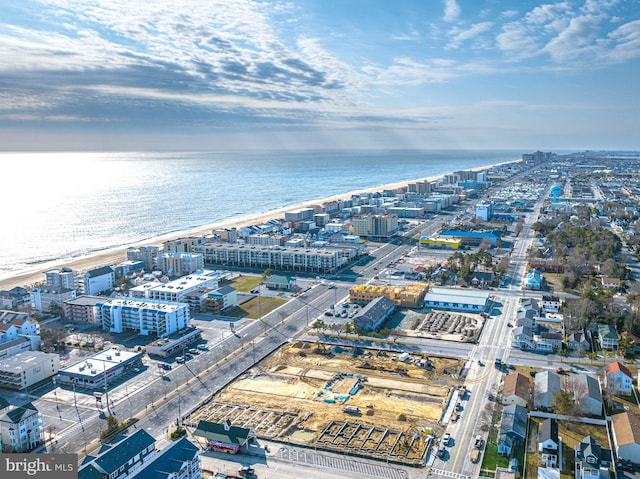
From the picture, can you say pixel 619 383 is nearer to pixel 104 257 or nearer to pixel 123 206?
pixel 104 257

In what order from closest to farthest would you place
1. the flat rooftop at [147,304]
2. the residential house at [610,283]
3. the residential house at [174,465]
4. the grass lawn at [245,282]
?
the residential house at [174,465]
the flat rooftop at [147,304]
the residential house at [610,283]
the grass lawn at [245,282]

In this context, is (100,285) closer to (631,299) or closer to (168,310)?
(168,310)

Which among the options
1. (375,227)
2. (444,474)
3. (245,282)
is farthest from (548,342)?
(375,227)

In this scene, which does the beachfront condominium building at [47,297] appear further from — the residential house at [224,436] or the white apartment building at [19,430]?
the residential house at [224,436]

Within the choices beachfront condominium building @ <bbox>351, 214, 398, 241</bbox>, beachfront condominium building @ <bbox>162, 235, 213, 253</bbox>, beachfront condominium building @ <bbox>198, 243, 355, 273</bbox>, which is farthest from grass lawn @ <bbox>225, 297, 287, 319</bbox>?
beachfront condominium building @ <bbox>351, 214, 398, 241</bbox>

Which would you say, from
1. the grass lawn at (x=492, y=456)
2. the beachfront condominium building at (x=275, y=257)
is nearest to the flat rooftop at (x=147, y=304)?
the beachfront condominium building at (x=275, y=257)

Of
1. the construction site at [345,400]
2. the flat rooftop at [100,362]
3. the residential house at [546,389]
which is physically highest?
the flat rooftop at [100,362]
